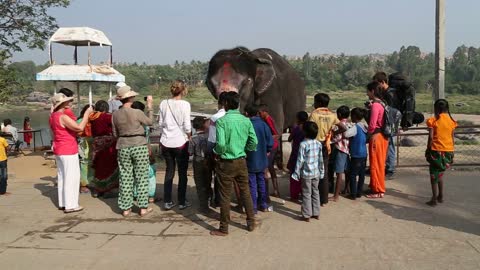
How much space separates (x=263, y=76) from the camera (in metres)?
7.11

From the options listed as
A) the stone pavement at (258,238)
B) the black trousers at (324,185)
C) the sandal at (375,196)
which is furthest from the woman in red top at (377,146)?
the black trousers at (324,185)

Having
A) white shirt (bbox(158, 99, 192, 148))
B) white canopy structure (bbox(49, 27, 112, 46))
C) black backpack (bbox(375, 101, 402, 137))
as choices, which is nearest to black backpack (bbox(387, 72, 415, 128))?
black backpack (bbox(375, 101, 402, 137))

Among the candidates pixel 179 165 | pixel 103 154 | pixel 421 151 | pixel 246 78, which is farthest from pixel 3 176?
pixel 421 151

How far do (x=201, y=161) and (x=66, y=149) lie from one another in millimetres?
1900

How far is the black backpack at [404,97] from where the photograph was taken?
7.64m

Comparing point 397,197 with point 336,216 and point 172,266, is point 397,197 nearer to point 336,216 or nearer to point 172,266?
point 336,216

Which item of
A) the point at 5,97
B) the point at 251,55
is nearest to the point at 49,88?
the point at 5,97

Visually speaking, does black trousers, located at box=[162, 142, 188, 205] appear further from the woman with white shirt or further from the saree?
the saree

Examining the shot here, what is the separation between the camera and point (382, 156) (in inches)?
268

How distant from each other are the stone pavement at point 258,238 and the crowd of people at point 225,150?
0.91 feet

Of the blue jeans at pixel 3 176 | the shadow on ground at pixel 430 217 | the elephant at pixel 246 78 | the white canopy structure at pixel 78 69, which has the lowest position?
the shadow on ground at pixel 430 217

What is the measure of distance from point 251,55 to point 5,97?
9899 mm

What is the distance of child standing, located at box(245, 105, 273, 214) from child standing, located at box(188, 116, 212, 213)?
2.10 ft

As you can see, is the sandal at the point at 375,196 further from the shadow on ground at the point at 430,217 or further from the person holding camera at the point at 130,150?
the person holding camera at the point at 130,150
